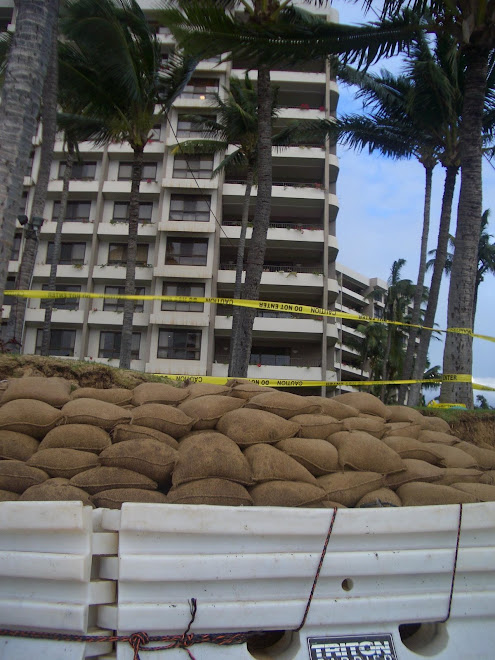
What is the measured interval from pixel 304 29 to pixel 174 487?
345 inches

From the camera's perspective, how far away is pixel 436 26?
909cm

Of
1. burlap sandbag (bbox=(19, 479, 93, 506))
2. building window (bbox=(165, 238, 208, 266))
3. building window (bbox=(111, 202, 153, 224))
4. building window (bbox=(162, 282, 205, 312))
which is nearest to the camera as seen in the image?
burlap sandbag (bbox=(19, 479, 93, 506))

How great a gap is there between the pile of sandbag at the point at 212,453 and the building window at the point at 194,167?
30.1 m

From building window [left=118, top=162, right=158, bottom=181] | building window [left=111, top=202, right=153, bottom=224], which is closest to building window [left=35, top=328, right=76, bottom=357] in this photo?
building window [left=111, top=202, right=153, bottom=224]

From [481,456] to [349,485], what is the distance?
1.55 m

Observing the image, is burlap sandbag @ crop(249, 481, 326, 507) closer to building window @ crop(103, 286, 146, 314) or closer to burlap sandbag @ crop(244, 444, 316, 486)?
burlap sandbag @ crop(244, 444, 316, 486)

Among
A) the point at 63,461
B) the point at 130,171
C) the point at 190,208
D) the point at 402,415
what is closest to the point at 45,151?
the point at 402,415

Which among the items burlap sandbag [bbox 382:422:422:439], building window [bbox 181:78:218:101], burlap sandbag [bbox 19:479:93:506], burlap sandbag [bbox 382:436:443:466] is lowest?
burlap sandbag [bbox 19:479:93:506]

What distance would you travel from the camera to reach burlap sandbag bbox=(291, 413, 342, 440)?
3715 mm

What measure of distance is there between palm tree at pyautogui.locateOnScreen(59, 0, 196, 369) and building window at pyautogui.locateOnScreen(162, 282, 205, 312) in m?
12.9

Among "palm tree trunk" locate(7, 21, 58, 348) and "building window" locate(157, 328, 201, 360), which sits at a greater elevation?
"palm tree trunk" locate(7, 21, 58, 348)

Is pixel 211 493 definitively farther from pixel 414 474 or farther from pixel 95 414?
pixel 414 474

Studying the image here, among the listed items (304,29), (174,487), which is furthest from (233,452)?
(304,29)

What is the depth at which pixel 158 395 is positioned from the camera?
4.03 m
